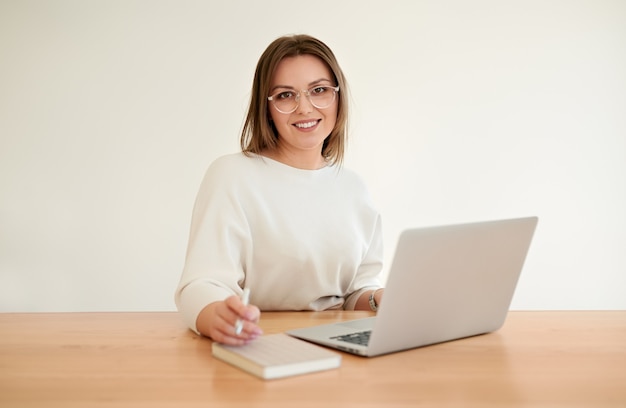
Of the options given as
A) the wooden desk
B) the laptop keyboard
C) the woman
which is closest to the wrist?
the woman

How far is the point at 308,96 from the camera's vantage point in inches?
78.7

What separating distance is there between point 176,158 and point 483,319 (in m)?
3.01

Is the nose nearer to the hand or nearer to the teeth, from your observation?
the teeth

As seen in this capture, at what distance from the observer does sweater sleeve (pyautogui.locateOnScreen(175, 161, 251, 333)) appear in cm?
152

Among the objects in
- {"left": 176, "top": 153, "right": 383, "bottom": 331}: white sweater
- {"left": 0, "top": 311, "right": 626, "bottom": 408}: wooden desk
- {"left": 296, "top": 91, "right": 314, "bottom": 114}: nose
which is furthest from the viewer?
Answer: {"left": 296, "top": 91, "right": 314, "bottom": 114}: nose

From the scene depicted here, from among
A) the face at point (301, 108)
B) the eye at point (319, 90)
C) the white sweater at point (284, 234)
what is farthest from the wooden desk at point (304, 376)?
the eye at point (319, 90)

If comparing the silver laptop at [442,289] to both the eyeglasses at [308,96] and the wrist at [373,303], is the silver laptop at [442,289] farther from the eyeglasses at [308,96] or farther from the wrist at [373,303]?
the eyeglasses at [308,96]

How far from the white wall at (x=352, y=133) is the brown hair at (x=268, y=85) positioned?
7.26 feet

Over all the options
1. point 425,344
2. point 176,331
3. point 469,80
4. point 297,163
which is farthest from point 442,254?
point 469,80

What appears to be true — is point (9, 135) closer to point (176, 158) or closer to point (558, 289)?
point (176, 158)

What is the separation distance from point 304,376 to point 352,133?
11.0 feet

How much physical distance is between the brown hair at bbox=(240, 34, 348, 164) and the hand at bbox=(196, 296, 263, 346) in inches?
30.5

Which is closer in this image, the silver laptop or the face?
the silver laptop

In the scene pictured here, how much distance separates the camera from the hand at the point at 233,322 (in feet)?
4.03
